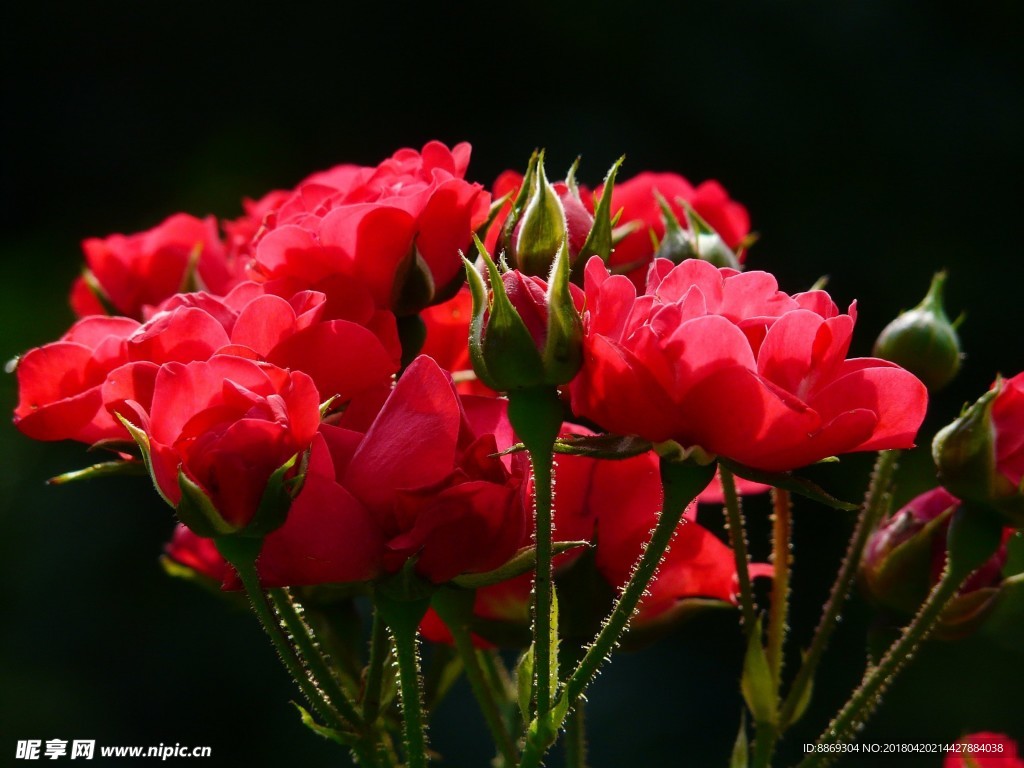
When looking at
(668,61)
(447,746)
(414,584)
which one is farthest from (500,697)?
(668,61)

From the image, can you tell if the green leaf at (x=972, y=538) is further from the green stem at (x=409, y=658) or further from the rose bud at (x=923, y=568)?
the green stem at (x=409, y=658)

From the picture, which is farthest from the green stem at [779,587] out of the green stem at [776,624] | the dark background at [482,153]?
the dark background at [482,153]

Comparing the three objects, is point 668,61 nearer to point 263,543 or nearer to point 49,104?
point 49,104

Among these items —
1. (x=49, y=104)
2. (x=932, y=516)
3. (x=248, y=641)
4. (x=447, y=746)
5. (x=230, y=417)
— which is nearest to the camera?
(x=230, y=417)

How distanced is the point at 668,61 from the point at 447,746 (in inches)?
50.3

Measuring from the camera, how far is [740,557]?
550 mm

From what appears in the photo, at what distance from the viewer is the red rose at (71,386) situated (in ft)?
1.57

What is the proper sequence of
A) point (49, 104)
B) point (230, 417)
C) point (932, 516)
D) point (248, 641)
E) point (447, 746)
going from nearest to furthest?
point (230, 417) < point (932, 516) < point (447, 746) < point (248, 641) < point (49, 104)

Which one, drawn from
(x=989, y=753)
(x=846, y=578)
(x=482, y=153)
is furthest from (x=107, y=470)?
(x=482, y=153)

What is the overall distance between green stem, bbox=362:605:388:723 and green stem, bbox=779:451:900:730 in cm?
19

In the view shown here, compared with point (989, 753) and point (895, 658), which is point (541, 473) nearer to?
point (895, 658)

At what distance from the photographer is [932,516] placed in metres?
0.57

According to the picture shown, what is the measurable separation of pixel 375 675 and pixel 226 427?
0.49 ft

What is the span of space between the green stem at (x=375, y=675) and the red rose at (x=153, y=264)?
295 millimetres
